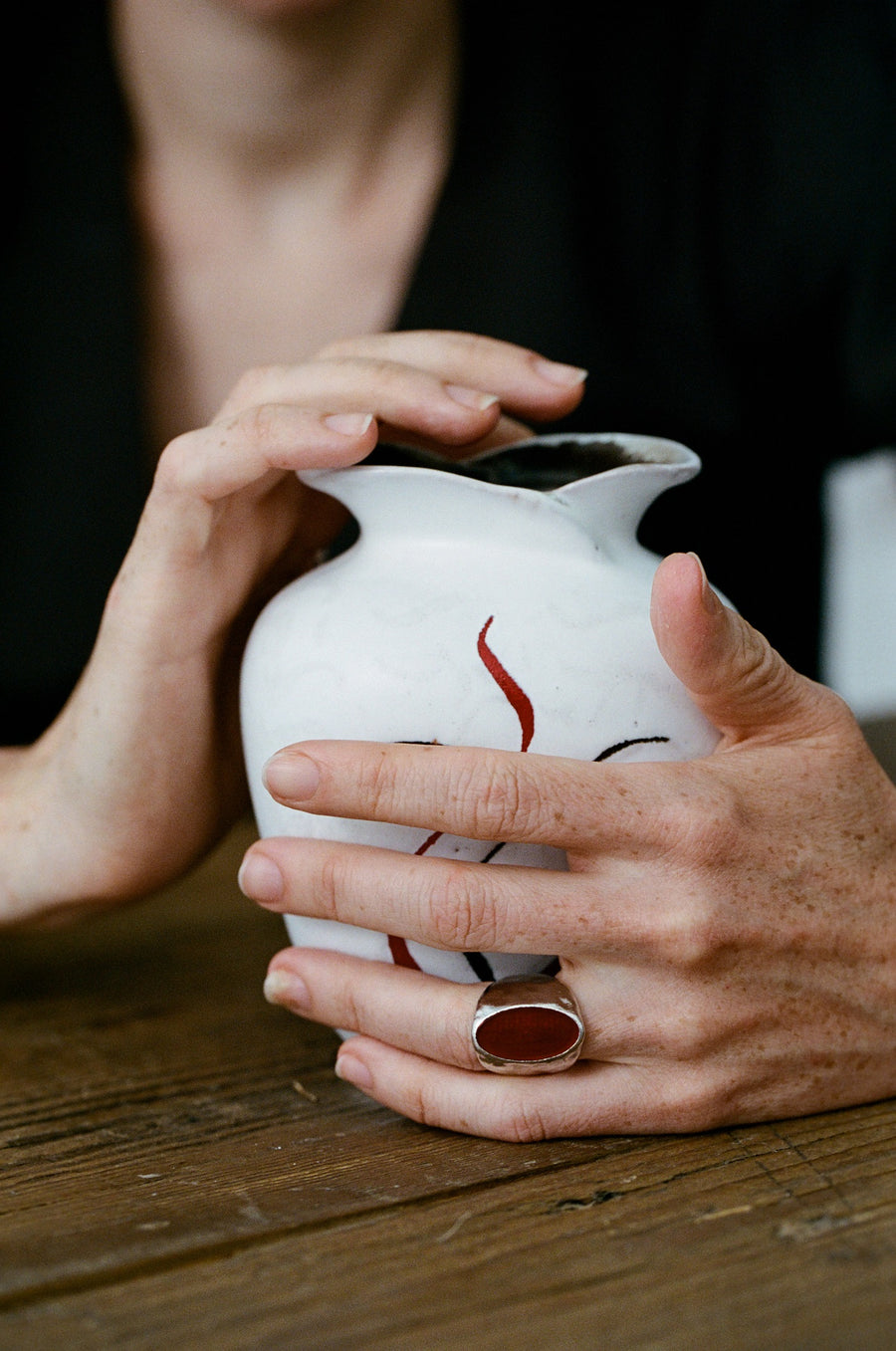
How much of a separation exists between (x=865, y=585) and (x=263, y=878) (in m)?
2.55

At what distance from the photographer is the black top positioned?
41.4 inches

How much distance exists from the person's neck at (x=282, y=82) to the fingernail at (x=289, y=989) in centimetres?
72

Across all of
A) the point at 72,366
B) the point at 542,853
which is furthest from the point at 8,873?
the point at 72,366

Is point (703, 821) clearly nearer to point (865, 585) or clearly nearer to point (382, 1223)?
point (382, 1223)

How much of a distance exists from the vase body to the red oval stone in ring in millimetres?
46

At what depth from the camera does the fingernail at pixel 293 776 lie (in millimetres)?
533

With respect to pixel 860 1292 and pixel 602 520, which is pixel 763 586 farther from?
pixel 860 1292

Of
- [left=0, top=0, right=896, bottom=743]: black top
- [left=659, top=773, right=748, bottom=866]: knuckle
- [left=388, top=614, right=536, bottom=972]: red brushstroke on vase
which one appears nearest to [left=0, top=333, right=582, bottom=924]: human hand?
[left=388, top=614, right=536, bottom=972]: red brushstroke on vase

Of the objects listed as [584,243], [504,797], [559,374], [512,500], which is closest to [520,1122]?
[504,797]

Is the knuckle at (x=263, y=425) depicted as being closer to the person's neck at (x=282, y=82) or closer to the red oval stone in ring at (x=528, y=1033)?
the red oval stone in ring at (x=528, y=1033)

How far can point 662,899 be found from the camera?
53cm

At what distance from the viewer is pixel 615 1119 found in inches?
21.6

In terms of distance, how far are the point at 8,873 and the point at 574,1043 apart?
1.31 feet

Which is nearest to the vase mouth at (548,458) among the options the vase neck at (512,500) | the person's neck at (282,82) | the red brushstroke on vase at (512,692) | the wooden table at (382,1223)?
the vase neck at (512,500)
